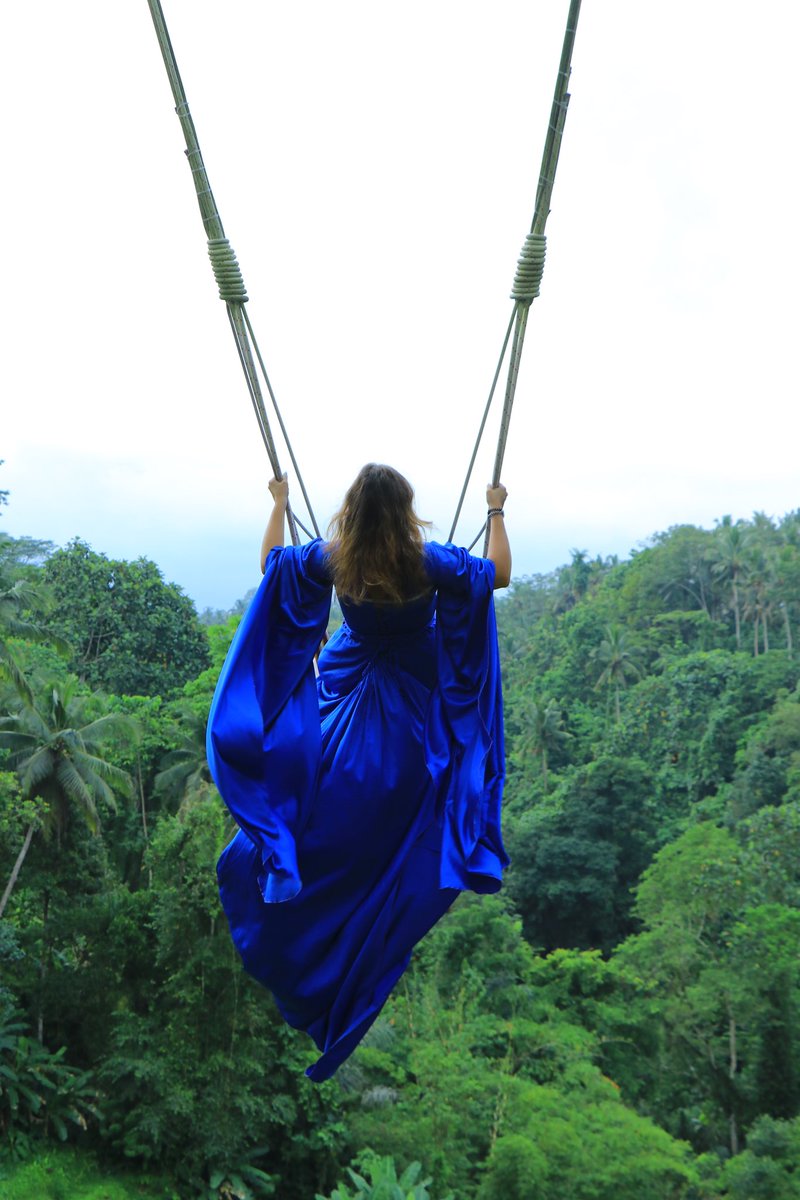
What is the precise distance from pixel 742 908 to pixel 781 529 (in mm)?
24425

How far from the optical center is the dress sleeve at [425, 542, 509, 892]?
227 centimetres

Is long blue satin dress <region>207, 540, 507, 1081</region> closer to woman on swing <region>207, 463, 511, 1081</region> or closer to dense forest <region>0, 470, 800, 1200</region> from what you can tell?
woman on swing <region>207, 463, 511, 1081</region>

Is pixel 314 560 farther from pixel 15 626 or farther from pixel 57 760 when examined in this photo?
pixel 57 760

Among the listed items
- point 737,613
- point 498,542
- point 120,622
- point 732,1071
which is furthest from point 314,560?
point 737,613

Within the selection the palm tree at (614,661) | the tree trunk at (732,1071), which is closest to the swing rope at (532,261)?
the tree trunk at (732,1071)

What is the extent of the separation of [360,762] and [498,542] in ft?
1.69

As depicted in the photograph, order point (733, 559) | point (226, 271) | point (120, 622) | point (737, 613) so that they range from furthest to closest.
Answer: point (733, 559), point (737, 613), point (120, 622), point (226, 271)

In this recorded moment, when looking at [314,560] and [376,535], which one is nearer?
[376,535]

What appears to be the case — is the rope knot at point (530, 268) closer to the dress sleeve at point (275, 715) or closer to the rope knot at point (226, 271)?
the rope knot at point (226, 271)

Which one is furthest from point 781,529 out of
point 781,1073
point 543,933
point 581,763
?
point 781,1073

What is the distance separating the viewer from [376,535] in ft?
7.32

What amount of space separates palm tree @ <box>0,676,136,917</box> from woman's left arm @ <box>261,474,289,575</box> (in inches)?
410

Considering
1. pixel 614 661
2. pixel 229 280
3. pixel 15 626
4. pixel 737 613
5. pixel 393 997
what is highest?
pixel 737 613

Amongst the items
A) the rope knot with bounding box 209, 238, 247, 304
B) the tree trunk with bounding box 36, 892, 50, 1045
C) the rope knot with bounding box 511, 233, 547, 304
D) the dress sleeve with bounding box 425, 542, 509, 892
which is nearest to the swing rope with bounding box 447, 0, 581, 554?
the rope knot with bounding box 511, 233, 547, 304
